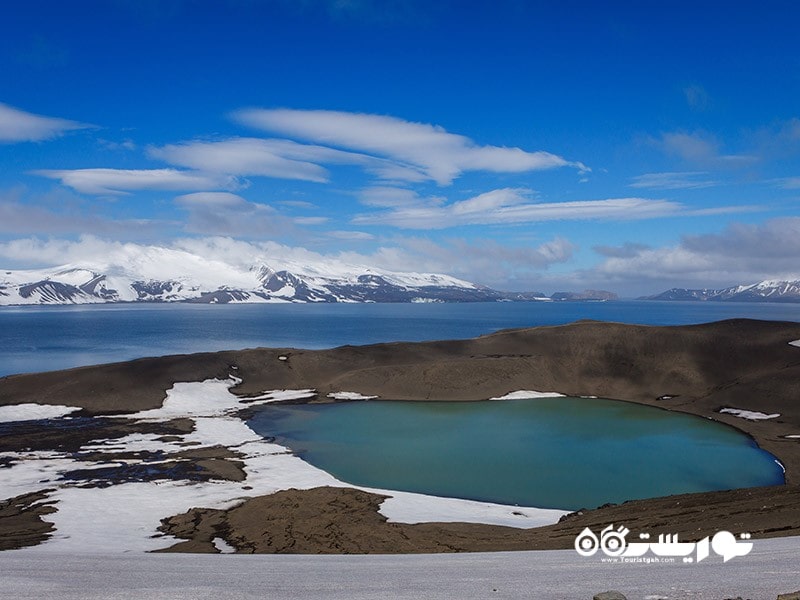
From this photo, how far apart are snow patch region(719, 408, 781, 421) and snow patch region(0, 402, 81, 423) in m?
68.0

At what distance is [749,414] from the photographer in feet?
192

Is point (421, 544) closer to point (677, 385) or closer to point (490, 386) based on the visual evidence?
point (490, 386)

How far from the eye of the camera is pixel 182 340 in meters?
142

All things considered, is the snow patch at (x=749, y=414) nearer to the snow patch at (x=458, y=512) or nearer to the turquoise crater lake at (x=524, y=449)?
the turquoise crater lake at (x=524, y=449)

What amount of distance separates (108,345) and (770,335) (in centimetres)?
12530

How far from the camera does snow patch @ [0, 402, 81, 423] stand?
2225 inches

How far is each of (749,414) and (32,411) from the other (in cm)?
7260

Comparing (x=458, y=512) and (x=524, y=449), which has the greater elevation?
(x=458, y=512)

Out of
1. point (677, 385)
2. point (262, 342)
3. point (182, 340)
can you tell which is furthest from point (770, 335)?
point (182, 340)

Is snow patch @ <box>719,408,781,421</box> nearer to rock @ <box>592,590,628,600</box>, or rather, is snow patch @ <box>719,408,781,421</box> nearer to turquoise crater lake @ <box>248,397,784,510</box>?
turquoise crater lake @ <box>248,397,784,510</box>

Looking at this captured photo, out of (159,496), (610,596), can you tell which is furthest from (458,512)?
(610,596)

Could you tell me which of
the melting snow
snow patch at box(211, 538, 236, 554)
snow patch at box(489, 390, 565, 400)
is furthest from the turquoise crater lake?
snow patch at box(211, 538, 236, 554)

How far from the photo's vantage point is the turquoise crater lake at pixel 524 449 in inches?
1452

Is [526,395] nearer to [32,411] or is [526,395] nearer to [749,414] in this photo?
[749,414]
